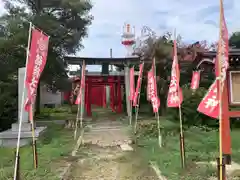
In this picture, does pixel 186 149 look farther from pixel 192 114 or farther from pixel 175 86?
pixel 192 114

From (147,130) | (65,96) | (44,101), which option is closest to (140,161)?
(147,130)

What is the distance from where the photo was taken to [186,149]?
9.04m

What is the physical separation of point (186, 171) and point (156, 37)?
17471 mm

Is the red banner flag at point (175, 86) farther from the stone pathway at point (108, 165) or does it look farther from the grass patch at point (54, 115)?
the grass patch at point (54, 115)

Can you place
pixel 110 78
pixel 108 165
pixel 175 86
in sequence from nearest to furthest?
pixel 108 165, pixel 175 86, pixel 110 78

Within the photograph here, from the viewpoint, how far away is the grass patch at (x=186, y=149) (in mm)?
6494

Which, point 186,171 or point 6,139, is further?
point 6,139

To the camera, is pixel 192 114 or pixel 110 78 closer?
pixel 192 114

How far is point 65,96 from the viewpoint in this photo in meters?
43.3

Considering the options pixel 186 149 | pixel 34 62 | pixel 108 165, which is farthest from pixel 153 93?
pixel 34 62

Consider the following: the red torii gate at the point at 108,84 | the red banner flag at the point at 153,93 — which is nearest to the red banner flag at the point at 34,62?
the red banner flag at the point at 153,93

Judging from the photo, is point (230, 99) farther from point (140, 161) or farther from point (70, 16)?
point (70, 16)

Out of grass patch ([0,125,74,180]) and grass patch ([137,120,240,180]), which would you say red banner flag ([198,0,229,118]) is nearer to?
grass patch ([137,120,240,180])

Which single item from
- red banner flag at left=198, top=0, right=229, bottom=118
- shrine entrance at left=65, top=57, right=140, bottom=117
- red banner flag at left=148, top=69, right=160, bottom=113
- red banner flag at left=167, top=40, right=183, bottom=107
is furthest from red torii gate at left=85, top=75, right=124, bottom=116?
red banner flag at left=198, top=0, right=229, bottom=118
